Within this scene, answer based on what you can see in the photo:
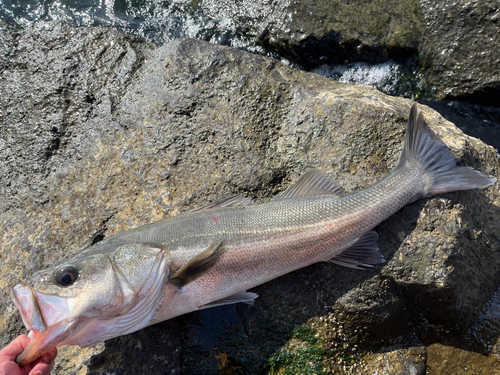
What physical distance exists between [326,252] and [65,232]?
255cm

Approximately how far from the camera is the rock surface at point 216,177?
11.8 ft

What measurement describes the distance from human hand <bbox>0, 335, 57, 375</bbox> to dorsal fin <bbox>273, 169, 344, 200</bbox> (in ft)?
7.48

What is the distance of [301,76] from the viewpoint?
455cm

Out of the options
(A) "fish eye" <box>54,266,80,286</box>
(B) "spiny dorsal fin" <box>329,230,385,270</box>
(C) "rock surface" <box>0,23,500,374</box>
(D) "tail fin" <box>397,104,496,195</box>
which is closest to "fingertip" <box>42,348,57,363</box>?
(C) "rock surface" <box>0,23,500,374</box>

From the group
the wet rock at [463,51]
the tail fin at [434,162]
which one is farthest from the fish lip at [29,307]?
the wet rock at [463,51]

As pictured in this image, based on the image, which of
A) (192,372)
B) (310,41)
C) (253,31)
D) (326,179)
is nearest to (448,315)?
(326,179)

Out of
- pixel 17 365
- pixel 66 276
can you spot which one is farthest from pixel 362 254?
pixel 17 365

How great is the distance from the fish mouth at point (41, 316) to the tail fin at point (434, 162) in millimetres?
3069

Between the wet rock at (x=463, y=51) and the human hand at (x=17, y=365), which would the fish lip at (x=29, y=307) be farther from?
the wet rock at (x=463, y=51)

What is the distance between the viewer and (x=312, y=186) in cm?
357

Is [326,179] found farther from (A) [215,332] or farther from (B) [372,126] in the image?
(A) [215,332]

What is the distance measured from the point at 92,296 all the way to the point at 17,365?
2.46ft

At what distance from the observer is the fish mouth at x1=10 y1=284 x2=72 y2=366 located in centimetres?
267

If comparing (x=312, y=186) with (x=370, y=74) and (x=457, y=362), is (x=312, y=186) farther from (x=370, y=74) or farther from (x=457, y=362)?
(x=370, y=74)
